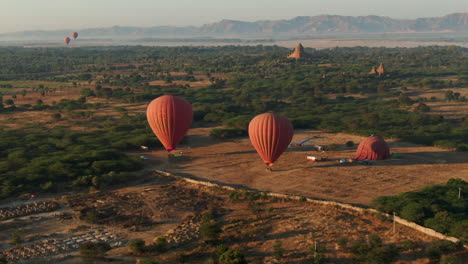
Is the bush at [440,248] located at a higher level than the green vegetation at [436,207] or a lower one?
lower

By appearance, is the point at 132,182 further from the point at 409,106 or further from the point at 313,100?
the point at 409,106

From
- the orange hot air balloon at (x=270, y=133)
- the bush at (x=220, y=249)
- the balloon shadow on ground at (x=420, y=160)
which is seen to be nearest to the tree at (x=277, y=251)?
the bush at (x=220, y=249)

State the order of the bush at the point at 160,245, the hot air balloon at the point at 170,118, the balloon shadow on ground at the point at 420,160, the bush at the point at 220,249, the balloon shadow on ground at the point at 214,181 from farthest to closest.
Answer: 1. the balloon shadow on ground at the point at 420,160
2. the hot air balloon at the point at 170,118
3. the balloon shadow on ground at the point at 214,181
4. the bush at the point at 160,245
5. the bush at the point at 220,249

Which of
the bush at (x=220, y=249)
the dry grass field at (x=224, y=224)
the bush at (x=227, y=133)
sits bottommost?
the dry grass field at (x=224, y=224)

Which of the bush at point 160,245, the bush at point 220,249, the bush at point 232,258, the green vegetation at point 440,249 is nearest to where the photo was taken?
the bush at point 232,258

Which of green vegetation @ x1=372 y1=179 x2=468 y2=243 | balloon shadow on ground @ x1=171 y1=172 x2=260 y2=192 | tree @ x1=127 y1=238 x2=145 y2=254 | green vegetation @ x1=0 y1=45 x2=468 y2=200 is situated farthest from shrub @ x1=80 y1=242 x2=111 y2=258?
green vegetation @ x1=372 y1=179 x2=468 y2=243

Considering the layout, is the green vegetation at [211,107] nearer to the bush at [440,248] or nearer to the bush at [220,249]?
the bush at [440,248]

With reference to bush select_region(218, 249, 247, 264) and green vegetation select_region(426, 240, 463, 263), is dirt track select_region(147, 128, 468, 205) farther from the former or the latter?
bush select_region(218, 249, 247, 264)
